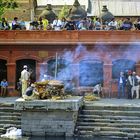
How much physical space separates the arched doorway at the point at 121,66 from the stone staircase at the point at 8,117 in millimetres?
8977

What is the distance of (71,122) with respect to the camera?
24672mm

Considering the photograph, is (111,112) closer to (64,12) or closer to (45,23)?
(45,23)

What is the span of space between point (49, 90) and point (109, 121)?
3.08 metres

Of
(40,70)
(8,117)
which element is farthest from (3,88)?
(8,117)

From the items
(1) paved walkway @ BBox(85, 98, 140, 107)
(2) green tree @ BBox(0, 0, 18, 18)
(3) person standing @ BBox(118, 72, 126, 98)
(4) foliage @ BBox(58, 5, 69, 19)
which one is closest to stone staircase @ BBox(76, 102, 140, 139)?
(1) paved walkway @ BBox(85, 98, 140, 107)

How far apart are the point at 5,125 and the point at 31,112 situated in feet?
4.93

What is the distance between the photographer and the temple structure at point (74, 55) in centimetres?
3334

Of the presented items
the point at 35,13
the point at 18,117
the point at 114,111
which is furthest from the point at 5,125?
the point at 35,13

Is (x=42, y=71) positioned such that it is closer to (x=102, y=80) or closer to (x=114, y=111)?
(x=102, y=80)

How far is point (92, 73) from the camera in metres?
34.2

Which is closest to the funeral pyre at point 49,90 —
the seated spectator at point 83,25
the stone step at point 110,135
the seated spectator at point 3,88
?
the stone step at point 110,135

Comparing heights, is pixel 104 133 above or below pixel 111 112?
below

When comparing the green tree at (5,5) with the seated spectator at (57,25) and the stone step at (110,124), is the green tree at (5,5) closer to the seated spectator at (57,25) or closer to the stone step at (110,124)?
the seated spectator at (57,25)

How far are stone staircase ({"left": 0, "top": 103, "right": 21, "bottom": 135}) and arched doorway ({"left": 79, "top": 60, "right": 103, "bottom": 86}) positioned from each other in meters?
7.99
